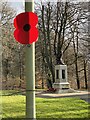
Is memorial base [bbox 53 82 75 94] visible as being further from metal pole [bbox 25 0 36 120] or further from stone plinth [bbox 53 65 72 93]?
metal pole [bbox 25 0 36 120]

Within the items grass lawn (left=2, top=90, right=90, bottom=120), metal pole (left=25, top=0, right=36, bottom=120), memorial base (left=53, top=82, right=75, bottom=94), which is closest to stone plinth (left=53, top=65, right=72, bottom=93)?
memorial base (left=53, top=82, right=75, bottom=94)

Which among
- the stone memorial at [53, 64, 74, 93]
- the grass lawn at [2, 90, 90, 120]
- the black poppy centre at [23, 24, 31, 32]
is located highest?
the black poppy centre at [23, 24, 31, 32]

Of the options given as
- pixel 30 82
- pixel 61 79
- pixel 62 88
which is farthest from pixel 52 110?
pixel 61 79

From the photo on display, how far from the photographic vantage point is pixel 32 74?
161 cm

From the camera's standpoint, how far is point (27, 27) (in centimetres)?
170

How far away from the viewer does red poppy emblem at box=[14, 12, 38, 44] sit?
5.49ft

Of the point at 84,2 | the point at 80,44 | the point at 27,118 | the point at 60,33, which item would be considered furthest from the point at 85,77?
the point at 27,118

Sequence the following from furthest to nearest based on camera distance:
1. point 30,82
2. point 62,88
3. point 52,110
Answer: point 62,88 < point 52,110 < point 30,82

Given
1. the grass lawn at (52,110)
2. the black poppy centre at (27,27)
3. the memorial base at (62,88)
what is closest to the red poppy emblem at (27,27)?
the black poppy centre at (27,27)

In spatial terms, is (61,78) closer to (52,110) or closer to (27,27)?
(52,110)

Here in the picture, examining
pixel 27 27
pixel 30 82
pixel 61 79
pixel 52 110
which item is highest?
pixel 27 27

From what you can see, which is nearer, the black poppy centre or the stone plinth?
the black poppy centre

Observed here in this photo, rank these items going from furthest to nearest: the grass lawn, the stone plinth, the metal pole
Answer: the stone plinth → the grass lawn → the metal pole

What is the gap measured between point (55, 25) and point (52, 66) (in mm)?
2410
